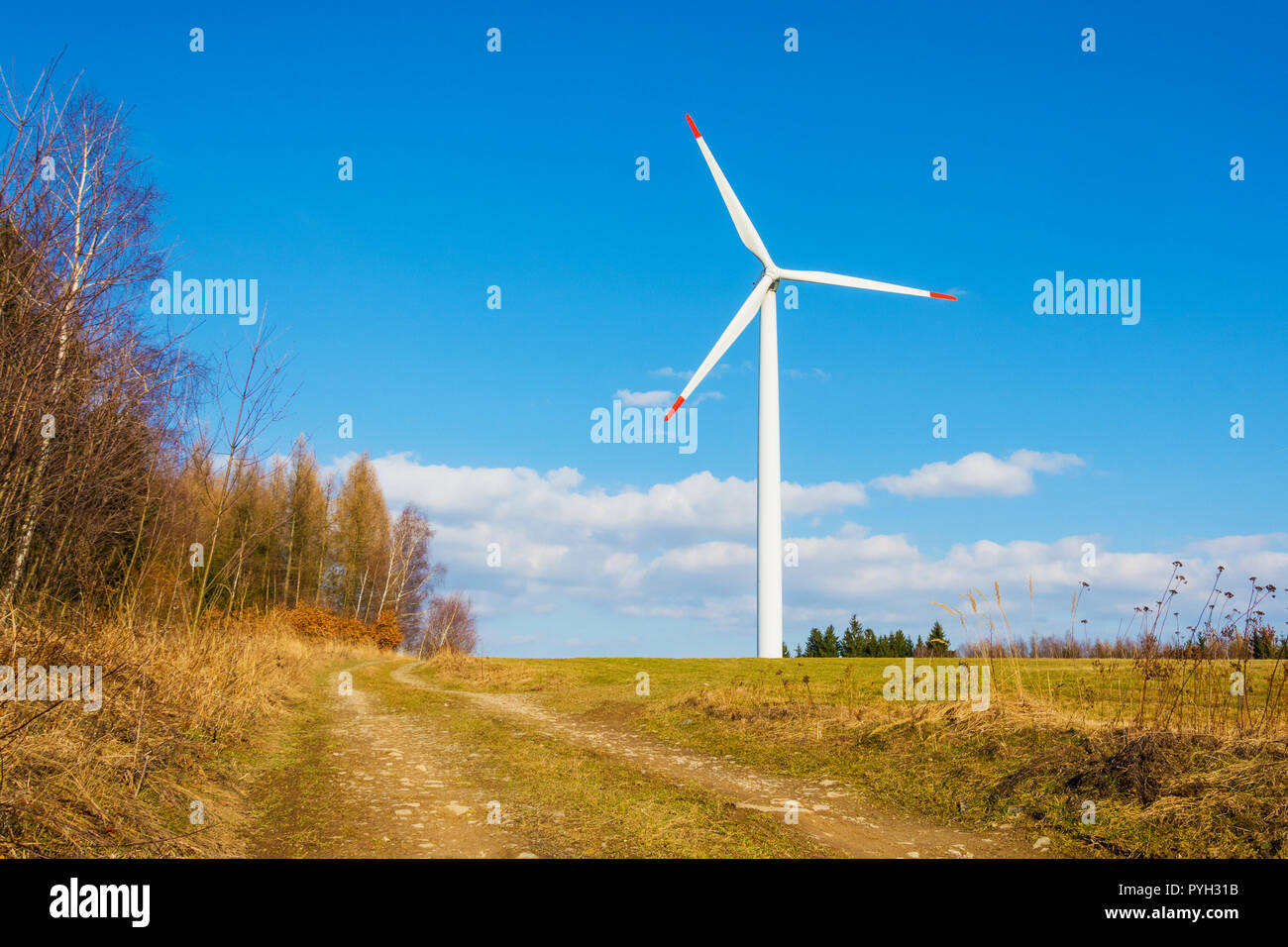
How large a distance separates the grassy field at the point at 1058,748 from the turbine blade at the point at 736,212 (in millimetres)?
19269

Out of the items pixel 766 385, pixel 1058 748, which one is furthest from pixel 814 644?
pixel 1058 748

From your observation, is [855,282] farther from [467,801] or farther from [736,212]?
[467,801]

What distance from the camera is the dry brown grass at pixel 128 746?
536 centimetres

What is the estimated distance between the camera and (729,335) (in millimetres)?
27703

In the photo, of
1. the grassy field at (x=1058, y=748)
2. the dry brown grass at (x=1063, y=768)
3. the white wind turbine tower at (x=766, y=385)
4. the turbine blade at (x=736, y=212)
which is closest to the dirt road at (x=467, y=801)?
the grassy field at (x=1058, y=748)

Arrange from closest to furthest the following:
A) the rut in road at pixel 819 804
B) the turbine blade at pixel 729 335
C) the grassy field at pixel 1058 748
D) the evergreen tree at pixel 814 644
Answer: the grassy field at pixel 1058 748 < the rut in road at pixel 819 804 < the turbine blade at pixel 729 335 < the evergreen tree at pixel 814 644

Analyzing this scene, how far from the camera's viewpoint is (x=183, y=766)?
26.0 feet

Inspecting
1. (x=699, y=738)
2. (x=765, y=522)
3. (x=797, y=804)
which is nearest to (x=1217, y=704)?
(x=797, y=804)

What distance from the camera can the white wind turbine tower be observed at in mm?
26844

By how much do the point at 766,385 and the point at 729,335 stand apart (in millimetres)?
2565

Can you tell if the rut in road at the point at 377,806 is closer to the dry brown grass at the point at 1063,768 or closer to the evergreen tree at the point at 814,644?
the dry brown grass at the point at 1063,768

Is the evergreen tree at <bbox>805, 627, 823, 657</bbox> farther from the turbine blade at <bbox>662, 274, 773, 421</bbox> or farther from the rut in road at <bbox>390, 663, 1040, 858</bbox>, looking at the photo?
the rut in road at <bbox>390, 663, 1040, 858</bbox>

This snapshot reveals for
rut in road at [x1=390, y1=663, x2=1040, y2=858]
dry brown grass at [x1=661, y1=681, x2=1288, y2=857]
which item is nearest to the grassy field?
dry brown grass at [x1=661, y1=681, x2=1288, y2=857]
